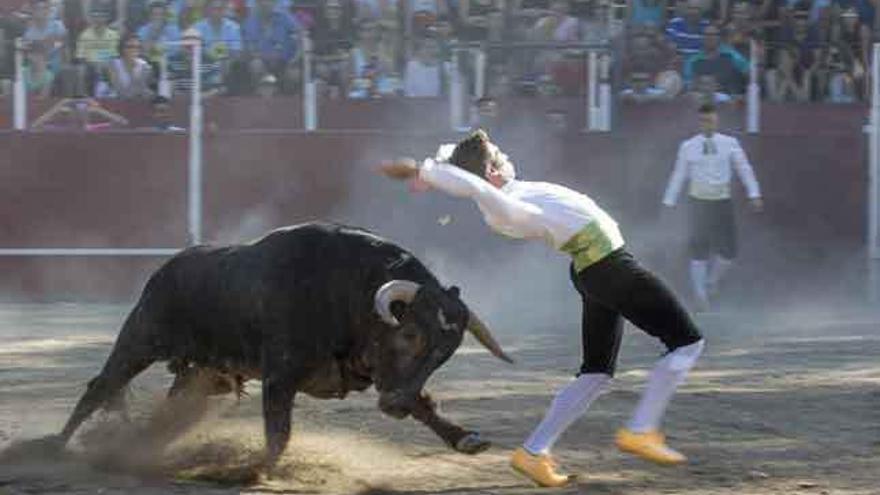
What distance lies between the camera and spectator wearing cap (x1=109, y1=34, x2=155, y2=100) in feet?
54.4

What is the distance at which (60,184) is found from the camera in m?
16.4

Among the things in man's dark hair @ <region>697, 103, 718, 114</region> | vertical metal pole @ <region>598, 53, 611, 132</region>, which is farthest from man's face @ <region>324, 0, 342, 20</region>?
man's dark hair @ <region>697, 103, 718, 114</region>

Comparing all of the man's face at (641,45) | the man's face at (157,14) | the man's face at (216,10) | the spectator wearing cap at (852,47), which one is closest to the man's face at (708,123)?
the man's face at (641,45)

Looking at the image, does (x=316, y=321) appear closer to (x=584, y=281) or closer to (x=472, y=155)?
(x=472, y=155)

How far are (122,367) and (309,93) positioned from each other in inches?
349

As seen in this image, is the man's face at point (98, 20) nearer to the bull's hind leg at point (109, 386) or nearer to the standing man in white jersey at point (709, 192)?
the standing man in white jersey at point (709, 192)

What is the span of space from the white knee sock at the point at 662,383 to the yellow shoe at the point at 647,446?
0.02 meters

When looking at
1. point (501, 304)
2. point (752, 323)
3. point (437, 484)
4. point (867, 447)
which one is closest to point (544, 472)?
point (437, 484)

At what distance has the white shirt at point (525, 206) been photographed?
6.57 metres

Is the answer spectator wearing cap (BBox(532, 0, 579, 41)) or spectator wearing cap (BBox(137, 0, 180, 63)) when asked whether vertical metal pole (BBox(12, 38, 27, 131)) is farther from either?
spectator wearing cap (BBox(532, 0, 579, 41))

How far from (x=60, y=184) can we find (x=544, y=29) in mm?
4660

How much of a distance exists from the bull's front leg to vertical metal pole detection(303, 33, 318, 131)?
9.50m

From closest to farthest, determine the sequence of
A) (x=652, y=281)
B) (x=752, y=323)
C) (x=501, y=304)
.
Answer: (x=652, y=281) → (x=752, y=323) → (x=501, y=304)

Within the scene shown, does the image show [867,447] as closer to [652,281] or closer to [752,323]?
[652,281]
